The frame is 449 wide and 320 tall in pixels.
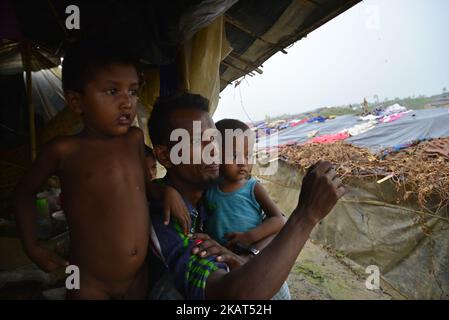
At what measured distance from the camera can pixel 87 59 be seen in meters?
1.23

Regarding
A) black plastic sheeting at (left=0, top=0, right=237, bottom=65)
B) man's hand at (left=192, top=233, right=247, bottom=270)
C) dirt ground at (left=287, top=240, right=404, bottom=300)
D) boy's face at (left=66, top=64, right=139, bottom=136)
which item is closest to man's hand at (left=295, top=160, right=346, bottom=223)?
man's hand at (left=192, top=233, right=247, bottom=270)

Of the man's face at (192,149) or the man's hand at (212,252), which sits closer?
the man's hand at (212,252)

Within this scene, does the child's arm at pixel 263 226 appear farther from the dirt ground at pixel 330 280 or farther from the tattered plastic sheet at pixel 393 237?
A: the tattered plastic sheet at pixel 393 237

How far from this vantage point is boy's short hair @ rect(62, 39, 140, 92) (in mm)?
1228

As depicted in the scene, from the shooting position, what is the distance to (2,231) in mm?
2637

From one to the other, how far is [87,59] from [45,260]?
0.96 metres

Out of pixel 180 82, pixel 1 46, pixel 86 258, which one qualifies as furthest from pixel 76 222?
pixel 1 46

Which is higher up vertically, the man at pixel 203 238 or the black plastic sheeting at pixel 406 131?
the black plastic sheeting at pixel 406 131

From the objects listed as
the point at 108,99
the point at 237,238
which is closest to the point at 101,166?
the point at 108,99

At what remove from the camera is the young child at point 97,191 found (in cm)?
120

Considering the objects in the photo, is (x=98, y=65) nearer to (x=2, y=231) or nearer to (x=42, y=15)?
(x=42, y=15)

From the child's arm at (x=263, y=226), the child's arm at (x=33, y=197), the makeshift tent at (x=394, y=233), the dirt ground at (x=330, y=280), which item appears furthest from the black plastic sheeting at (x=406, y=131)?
the child's arm at (x=33, y=197)

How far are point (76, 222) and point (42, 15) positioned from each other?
186 centimetres

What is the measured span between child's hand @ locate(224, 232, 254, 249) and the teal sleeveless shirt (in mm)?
85
